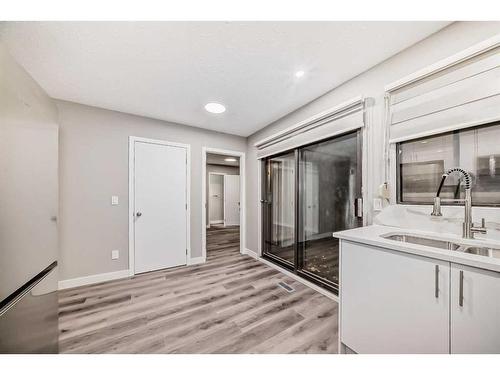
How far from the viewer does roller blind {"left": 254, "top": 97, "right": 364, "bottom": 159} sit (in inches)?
70.1

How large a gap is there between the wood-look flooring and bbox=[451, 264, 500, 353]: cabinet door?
0.84m

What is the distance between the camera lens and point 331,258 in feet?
7.64

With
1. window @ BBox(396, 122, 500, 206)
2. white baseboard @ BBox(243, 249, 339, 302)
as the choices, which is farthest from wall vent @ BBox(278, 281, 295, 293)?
window @ BBox(396, 122, 500, 206)

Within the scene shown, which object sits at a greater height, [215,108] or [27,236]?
[215,108]

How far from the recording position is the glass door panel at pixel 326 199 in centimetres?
199

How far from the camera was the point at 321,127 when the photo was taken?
7.06 ft

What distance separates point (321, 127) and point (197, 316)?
237 cm

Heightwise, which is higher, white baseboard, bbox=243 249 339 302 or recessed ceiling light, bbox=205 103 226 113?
recessed ceiling light, bbox=205 103 226 113

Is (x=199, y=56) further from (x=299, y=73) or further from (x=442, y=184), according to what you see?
(x=442, y=184)

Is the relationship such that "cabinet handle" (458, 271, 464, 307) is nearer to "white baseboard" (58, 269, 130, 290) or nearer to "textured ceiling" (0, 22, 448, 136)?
"textured ceiling" (0, 22, 448, 136)

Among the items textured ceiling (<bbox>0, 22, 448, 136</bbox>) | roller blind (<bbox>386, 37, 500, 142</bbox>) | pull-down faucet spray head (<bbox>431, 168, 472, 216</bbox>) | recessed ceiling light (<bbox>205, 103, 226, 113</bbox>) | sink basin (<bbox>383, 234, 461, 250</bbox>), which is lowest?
sink basin (<bbox>383, 234, 461, 250</bbox>)

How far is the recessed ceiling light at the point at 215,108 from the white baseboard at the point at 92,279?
8.25 feet

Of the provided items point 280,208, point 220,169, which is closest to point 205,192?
point 280,208

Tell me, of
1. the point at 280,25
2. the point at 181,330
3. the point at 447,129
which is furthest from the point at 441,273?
the point at 181,330
